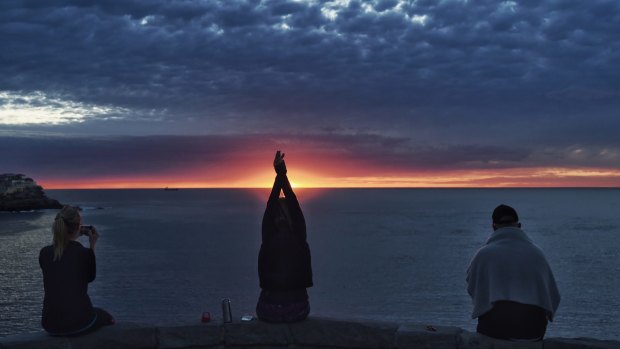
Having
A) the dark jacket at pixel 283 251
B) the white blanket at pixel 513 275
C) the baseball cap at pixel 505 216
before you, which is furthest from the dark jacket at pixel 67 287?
the baseball cap at pixel 505 216

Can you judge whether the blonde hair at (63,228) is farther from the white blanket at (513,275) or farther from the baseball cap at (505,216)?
the baseball cap at (505,216)

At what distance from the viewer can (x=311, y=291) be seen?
40188mm

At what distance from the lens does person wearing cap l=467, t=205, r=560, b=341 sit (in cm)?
593

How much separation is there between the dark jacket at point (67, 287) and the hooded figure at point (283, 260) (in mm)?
2126

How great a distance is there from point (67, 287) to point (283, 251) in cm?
260

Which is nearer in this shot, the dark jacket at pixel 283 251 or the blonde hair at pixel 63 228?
the blonde hair at pixel 63 228

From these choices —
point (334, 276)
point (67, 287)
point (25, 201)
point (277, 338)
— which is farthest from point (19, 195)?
point (277, 338)

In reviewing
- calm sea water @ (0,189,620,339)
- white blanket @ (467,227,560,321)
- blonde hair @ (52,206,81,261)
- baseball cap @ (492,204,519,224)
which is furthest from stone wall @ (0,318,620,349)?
calm sea water @ (0,189,620,339)

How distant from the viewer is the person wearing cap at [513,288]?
233 inches

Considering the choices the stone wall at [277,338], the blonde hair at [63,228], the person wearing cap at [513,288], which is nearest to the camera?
the person wearing cap at [513,288]

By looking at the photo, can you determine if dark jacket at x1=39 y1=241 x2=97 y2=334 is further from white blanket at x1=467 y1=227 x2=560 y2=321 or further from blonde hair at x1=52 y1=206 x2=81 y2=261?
white blanket at x1=467 y1=227 x2=560 y2=321

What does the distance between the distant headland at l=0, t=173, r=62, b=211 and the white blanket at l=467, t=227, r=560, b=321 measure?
165 m

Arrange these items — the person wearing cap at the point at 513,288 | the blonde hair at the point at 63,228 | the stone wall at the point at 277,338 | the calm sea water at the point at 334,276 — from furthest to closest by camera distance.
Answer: the calm sea water at the point at 334,276 → the stone wall at the point at 277,338 → the blonde hair at the point at 63,228 → the person wearing cap at the point at 513,288

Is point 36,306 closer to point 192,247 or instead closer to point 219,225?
point 192,247
